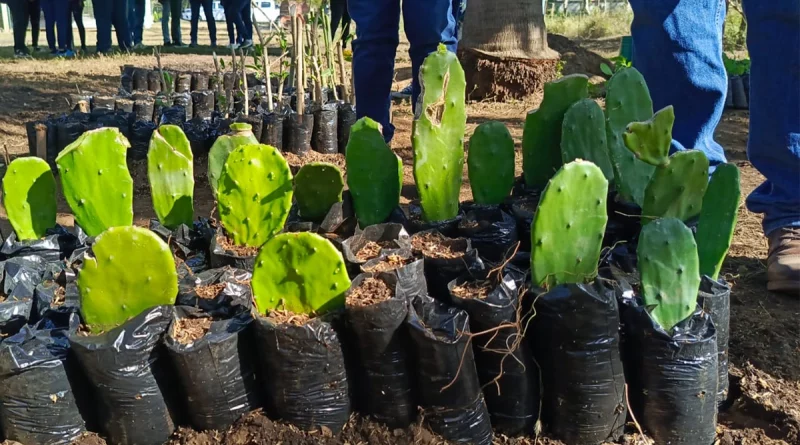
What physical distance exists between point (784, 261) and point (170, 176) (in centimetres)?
163

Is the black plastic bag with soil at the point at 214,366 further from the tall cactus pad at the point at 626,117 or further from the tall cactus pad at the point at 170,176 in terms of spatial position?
the tall cactus pad at the point at 626,117

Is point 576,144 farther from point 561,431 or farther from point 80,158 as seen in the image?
point 80,158

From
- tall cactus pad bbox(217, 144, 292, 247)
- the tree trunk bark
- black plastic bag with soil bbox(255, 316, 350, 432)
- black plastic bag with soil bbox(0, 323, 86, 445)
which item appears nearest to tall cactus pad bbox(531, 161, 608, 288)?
black plastic bag with soil bbox(255, 316, 350, 432)

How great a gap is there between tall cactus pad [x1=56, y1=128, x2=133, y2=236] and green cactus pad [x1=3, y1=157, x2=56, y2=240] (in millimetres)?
135

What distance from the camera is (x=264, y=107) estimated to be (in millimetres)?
4086

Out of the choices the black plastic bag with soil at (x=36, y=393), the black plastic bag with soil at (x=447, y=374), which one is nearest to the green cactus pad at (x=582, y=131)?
the black plastic bag with soil at (x=447, y=374)

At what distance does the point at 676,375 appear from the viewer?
1294mm

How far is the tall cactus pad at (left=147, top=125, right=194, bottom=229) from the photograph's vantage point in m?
1.85

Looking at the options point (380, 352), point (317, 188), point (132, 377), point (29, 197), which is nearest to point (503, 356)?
point (380, 352)

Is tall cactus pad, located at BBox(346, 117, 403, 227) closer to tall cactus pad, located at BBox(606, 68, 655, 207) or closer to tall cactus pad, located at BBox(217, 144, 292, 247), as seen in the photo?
tall cactus pad, located at BBox(217, 144, 292, 247)

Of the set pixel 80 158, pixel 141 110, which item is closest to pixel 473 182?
pixel 80 158

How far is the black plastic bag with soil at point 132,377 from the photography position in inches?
50.2

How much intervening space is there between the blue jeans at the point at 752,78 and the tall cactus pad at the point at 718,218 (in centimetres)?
45

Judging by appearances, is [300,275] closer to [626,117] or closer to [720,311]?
[720,311]
